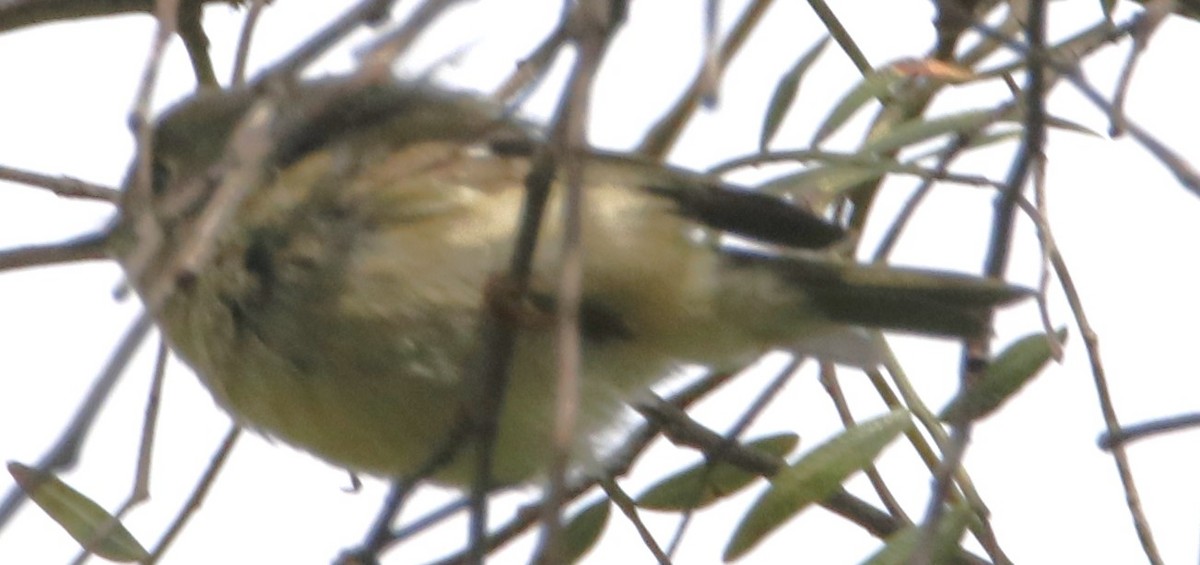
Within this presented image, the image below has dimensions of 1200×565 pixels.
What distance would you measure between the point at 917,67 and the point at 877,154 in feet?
0.38

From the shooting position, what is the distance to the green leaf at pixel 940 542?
5.31 feet

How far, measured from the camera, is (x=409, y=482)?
1.41 m

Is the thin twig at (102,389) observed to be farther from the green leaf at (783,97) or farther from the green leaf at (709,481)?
the green leaf at (783,97)

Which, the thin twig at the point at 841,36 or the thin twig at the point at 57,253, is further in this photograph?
the thin twig at the point at 841,36

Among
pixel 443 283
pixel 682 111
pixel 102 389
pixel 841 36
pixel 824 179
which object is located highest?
pixel 841 36

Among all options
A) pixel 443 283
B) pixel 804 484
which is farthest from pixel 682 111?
pixel 804 484

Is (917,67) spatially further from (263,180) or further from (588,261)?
(263,180)

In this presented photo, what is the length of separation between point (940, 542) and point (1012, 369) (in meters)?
0.24

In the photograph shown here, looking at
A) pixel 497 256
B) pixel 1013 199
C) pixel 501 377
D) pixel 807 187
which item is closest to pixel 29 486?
pixel 501 377

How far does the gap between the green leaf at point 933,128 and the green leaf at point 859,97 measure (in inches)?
2.4

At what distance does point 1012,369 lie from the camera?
1.77m

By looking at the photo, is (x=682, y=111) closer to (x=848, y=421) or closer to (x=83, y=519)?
(x=848, y=421)

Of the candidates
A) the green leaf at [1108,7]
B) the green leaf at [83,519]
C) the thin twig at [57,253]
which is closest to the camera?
the thin twig at [57,253]

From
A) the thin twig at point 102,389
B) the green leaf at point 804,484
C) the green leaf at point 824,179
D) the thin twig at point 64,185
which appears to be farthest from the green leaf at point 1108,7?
the thin twig at point 102,389
